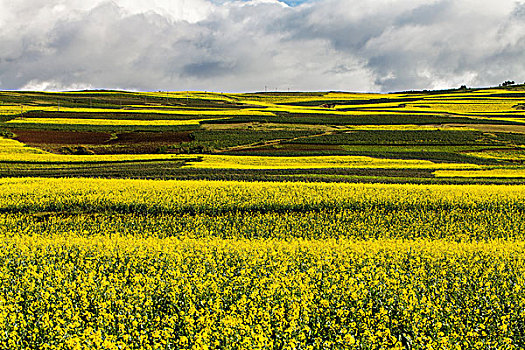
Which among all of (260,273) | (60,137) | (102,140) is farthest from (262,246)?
(60,137)

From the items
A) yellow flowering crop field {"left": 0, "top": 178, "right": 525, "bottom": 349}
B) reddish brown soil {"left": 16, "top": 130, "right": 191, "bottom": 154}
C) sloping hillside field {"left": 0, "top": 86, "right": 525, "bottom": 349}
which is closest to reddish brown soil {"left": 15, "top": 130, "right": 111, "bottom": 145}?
reddish brown soil {"left": 16, "top": 130, "right": 191, "bottom": 154}

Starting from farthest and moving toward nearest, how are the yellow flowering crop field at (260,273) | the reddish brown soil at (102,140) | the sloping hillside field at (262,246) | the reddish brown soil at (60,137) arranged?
the reddish brown soil at (60,137), the reddish brown soil at (102,140), the sloping hillside field at (262,246), the yellow flowering crop field at (260,273)

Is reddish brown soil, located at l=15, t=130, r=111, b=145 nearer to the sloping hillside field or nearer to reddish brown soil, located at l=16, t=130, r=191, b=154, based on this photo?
reddish brown soil, located at l=16, t=130, r=191, b=154

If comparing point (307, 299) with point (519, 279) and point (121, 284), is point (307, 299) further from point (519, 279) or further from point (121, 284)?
point (519, 279)

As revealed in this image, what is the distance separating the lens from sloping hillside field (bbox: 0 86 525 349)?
1028 cm

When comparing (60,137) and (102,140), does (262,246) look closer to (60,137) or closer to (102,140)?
(102,140)

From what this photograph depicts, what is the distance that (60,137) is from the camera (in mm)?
69438

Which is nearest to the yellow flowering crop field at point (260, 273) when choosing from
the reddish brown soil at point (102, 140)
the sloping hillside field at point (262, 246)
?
the sloping hillside field at point (262, 246)

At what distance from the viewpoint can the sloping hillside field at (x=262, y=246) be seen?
405 inches

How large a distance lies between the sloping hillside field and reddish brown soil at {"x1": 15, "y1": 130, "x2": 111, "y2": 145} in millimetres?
925

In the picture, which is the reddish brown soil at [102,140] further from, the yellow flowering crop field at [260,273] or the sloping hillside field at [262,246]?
the yellow flowering crop field at [260,273]

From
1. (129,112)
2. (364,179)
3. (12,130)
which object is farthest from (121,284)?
(129,112)

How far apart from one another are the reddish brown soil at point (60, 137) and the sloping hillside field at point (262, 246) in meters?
0.93

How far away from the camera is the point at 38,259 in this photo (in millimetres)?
15852
